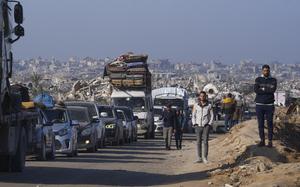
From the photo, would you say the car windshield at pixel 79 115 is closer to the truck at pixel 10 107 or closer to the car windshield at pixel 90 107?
the car windshield at pixel 90 107

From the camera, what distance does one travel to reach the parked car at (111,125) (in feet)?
124

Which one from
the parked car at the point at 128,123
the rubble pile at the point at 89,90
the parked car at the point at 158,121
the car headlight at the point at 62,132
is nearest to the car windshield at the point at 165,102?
the parked car at the point at 158,121

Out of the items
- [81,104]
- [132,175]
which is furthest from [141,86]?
[132,175]

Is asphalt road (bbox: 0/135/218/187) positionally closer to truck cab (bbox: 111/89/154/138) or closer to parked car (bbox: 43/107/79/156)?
parked car (bbox: 43/107/79/156)

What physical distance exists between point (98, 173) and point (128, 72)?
92.1 ft

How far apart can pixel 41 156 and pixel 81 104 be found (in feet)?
33.1

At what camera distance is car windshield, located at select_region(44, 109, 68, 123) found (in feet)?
93.5

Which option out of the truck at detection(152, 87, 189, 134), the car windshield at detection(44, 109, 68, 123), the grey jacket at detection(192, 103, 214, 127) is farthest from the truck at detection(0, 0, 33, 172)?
the truck at detection(152, 87, 189, 134)

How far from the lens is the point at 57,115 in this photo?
94.1ft

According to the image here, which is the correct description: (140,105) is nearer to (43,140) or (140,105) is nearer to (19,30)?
(43,140)

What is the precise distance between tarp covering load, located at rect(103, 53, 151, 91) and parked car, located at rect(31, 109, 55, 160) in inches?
874

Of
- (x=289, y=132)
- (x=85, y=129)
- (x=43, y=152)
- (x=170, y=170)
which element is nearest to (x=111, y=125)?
(x=85, y=129)

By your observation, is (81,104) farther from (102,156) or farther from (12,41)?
(12,41)

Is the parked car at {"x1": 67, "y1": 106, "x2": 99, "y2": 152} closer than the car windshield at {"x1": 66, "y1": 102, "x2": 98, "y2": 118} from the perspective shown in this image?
Yes
